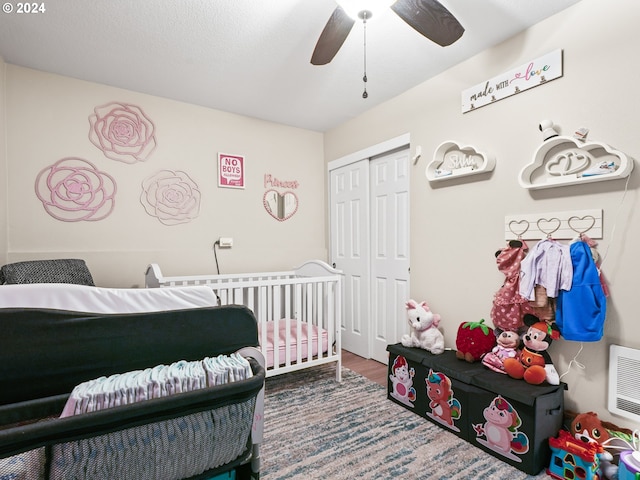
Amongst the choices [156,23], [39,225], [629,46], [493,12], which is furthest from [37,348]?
[629,46]

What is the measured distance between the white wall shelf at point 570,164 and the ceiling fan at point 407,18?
32.2 inches

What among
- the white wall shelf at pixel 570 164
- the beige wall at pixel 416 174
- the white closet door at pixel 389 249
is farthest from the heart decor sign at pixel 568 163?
the white closet door at pixel 389 249

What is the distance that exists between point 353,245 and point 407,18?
82.4 inches

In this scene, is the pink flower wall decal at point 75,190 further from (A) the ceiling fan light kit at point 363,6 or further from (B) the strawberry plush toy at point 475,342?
(B) the strawberry plush toy at point 475,342

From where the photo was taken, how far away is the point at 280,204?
3398 mm

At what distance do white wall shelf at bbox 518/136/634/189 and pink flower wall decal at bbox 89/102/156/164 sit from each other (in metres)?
2.80

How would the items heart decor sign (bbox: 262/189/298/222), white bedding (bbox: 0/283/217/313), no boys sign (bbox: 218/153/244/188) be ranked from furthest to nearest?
heart decor sign (bbox: 262/189/298/222)
no boys sign (bbox: 218/153/244/188)
white bedding (bbox: 0/283/217/313)

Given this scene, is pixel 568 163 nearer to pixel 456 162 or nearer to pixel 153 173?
pixel 456 162

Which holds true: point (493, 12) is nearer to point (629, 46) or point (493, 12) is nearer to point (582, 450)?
point (629, 46)

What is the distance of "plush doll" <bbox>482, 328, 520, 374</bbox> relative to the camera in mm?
1829

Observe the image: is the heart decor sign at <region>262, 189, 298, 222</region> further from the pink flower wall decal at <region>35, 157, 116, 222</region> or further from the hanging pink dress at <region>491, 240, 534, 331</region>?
the hanging pink dress at <region>491, 240, 534, 331</region>

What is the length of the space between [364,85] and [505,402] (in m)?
2.30

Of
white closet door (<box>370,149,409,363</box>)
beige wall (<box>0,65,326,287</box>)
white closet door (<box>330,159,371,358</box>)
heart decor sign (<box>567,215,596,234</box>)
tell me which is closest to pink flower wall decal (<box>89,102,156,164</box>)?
beige wall (<box>0,65,326,287</box>)

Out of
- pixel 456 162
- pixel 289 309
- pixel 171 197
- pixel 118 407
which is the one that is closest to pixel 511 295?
pixel 456 162
